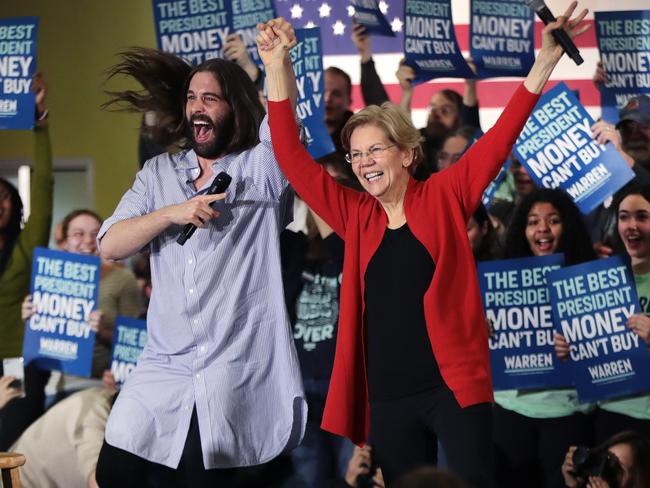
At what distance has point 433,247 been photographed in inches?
107

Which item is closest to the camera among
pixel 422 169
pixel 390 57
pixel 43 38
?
pixel 422 169

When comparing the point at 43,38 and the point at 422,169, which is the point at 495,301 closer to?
the point at 422,169

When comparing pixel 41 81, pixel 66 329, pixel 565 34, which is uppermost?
pixel 41 81

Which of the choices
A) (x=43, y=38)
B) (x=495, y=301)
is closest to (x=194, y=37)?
(x=43, y=38)

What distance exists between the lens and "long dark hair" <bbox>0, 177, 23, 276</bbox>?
5.39 meters

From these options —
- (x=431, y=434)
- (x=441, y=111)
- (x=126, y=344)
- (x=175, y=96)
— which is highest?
(x=441, y=111)

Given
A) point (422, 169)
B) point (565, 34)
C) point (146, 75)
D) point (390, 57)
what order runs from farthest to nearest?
point (390, 57), point (422, 169), point (146, 75), point (565, 34)

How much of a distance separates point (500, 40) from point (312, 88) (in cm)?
94

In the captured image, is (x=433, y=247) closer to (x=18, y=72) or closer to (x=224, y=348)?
(x=224, y=348)

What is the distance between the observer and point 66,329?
530 cm

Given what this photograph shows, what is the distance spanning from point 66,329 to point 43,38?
70.1 inches

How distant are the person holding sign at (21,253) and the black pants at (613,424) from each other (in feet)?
8.95

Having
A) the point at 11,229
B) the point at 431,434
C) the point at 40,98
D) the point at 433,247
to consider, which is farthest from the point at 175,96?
the point at 11,229

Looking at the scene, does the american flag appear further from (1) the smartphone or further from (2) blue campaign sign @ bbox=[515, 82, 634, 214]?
(1) the smartphone
